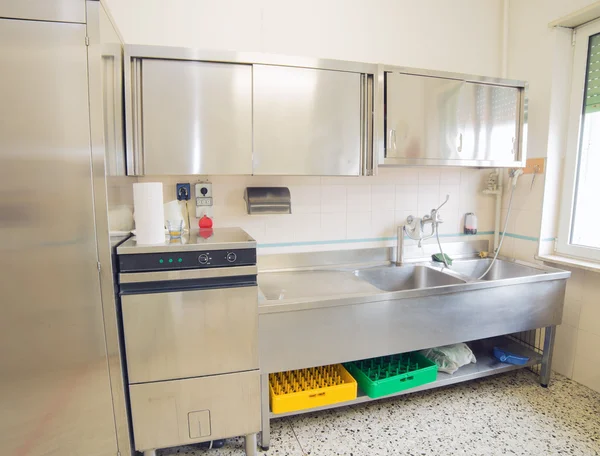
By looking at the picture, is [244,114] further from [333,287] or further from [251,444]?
[251,444]

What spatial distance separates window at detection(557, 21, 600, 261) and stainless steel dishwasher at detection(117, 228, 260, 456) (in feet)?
7.16

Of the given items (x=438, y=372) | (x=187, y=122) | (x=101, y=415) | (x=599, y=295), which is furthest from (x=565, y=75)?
(x=101, y=415)

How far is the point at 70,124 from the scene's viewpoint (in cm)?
122

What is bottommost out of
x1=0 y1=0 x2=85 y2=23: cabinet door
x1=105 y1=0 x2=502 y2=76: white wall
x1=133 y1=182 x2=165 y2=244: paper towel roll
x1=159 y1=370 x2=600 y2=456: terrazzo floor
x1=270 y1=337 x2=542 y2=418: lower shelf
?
x1=159 y1=370 x2=600 y2=456: terrazzo floor

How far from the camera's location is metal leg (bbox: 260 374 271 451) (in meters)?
1.58

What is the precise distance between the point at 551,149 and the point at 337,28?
5.34 feet

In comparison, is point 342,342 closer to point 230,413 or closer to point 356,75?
point 230,413

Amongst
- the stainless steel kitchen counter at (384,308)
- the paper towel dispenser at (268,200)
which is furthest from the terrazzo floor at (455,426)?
the paper towel dispenser at (268,200)

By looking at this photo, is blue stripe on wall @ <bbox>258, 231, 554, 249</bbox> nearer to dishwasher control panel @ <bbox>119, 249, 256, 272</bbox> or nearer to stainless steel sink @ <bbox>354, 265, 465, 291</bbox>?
stainless steel sink @ <bbox>354, 265, 465, 291</bbox>

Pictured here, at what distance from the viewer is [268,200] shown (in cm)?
197

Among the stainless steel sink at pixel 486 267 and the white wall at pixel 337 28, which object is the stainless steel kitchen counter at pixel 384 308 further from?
A: the white wall at pixel 337 28

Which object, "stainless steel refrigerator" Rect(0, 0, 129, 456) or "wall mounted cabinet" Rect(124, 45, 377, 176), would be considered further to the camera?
"wall mounted cabinet" Rect(124, 45, 377, 176)

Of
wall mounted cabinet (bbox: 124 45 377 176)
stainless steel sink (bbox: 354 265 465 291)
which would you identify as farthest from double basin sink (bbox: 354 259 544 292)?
wall mounted cabinet (bbox: 124 45 377 176)

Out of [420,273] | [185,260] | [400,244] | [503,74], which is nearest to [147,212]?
[185,260]
